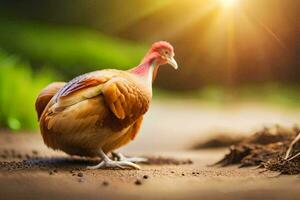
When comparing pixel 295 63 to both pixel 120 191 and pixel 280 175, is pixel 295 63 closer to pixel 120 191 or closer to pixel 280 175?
pixel 280 175

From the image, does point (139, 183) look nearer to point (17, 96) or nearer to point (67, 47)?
point (17, 96)

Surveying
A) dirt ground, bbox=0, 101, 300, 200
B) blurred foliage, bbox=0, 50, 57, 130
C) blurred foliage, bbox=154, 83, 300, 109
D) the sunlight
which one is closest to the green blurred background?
blurred foliage, bbox=154, 83, 300, 109

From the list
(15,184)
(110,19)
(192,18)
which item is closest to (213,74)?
(192,18)

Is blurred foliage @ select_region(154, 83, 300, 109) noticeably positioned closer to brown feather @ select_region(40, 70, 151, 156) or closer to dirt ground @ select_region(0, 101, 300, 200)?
dirt ground @ select_region(0, 101, 300, 200)

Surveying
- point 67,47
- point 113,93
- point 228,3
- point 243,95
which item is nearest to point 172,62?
point 113,93

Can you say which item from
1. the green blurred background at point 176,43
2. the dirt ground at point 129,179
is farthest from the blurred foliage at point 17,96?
the green blurred background at point 176,43

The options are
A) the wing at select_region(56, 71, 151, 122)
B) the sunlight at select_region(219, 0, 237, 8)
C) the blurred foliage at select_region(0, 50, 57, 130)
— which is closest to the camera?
the wing at select_region(56, 71, 151, 122)
